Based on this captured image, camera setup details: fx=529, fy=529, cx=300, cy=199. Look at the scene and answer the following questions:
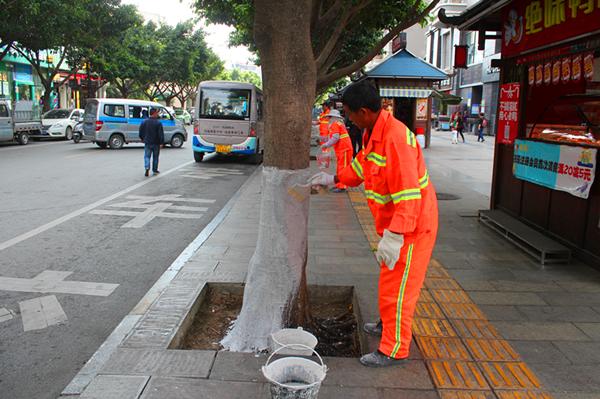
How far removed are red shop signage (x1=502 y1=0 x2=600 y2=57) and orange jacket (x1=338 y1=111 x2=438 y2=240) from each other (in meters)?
3.66

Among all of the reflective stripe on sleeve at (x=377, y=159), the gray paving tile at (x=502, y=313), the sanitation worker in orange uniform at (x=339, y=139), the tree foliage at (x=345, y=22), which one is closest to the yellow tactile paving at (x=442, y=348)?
the gray paving tile at (x=502, y=313)

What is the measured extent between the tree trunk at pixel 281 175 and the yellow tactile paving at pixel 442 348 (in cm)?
95

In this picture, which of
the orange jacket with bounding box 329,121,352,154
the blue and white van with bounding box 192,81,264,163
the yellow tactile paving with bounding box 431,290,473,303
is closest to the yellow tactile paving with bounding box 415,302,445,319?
the yellow tactile paving with bounding box 431,290,473,303

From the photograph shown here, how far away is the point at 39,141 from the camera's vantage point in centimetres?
2536

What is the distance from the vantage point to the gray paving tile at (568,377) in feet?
10.3

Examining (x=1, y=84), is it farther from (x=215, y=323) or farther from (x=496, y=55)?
(x=215, y=323)

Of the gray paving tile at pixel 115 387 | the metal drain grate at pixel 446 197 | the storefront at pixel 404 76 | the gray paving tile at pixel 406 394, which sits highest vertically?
the storefront at pixel 404 76

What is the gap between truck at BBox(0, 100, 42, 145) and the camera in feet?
69.7

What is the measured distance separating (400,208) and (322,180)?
0.79m

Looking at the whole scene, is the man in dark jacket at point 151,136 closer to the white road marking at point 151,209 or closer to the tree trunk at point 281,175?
the white road marking at point 151,209

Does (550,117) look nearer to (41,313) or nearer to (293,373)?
(293,373)

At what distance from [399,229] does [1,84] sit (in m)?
33.9

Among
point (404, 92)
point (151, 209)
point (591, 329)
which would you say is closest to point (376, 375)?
point (591, 329)

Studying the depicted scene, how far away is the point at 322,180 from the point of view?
3762mm
